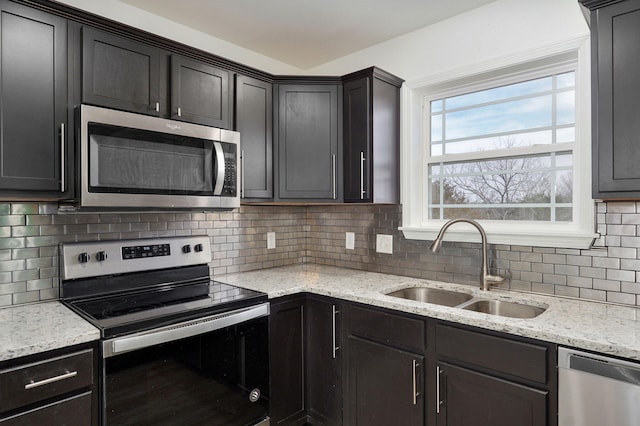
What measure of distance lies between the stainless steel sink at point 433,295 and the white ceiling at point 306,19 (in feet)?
5.35

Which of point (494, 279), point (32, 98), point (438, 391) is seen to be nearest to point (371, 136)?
point (494, 279)

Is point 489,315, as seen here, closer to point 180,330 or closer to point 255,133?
point 180,330

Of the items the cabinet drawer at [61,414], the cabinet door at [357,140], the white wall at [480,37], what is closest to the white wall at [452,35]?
the white wall at [480,37]

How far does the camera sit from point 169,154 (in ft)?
6.31

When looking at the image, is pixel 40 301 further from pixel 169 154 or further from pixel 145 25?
pixel 145 25

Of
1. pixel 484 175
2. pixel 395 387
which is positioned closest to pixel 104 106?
pixel 395 387

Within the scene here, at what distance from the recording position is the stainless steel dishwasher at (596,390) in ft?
4.15

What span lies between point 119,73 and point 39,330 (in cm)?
115

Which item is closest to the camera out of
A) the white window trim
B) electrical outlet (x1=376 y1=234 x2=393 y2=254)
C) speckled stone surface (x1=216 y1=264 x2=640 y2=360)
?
speckled stone surface (x1=216 y1=264 x2=640 y2=360)

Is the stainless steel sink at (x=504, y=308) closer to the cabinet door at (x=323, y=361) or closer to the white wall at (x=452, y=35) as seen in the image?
the cabinet door at (x=323, y=361)

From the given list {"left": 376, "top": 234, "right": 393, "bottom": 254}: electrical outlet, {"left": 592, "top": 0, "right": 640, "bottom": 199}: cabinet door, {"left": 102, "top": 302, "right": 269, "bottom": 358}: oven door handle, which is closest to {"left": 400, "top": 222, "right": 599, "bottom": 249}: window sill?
{"left": 376, "top": 234, "right": 393, "bottom": 254}: electrical outlet

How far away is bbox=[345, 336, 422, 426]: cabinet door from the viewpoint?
5.92ft

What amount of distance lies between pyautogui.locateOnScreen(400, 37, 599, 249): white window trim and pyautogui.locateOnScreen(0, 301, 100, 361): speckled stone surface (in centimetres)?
184

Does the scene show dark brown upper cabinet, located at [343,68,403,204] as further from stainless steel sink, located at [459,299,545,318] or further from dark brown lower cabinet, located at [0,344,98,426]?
dark brown lower cabinet, located at [0,344,98,426]
